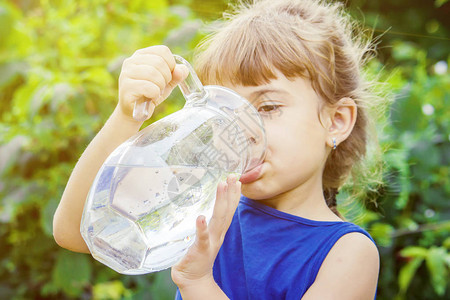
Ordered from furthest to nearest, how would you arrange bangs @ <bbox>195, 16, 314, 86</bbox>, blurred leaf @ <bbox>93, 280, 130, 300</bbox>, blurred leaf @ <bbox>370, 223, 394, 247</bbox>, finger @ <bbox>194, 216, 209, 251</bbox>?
blurred leaf @ <bbox>93, 280, 130, 300</bbox>
blurred leaf @ <bbox>370, 223, 394, 247</bbox>
bangs @ <bbox>195, 16, 314, 86</bbox>
finger @ <bbox>194, 216, 209, 251</bbox>

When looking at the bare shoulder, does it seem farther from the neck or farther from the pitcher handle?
the pitcher handle

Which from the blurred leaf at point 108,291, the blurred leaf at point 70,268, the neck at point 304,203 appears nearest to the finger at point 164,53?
the neck at point 304,203

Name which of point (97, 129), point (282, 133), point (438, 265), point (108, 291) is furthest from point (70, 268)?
point (438, 265)

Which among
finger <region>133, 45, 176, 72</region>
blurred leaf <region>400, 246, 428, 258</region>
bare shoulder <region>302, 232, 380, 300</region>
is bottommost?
blurred leaf <region>400, 246, 428, 258</region>

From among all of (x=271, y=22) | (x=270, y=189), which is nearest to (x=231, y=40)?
(x=271, y=22)

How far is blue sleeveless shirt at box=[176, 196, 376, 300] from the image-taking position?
892 millimetres

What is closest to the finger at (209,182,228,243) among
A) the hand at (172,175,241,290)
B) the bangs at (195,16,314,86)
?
the hand at (172,175,241,290)

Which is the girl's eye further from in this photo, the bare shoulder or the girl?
the bare shoulder

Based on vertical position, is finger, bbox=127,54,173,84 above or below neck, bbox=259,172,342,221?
above

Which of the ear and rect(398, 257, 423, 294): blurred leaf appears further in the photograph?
rect(398, 257, 423, 294): blurred leaf

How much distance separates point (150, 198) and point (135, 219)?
4 centimetres

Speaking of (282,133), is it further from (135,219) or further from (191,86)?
(135,219)

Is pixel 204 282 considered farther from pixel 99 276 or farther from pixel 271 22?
pixel 99 276

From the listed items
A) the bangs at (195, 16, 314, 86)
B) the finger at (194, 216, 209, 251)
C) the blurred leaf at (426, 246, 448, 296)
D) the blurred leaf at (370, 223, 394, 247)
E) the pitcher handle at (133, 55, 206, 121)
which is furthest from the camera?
the blurred leaf at (370, 223, 394, 247)
